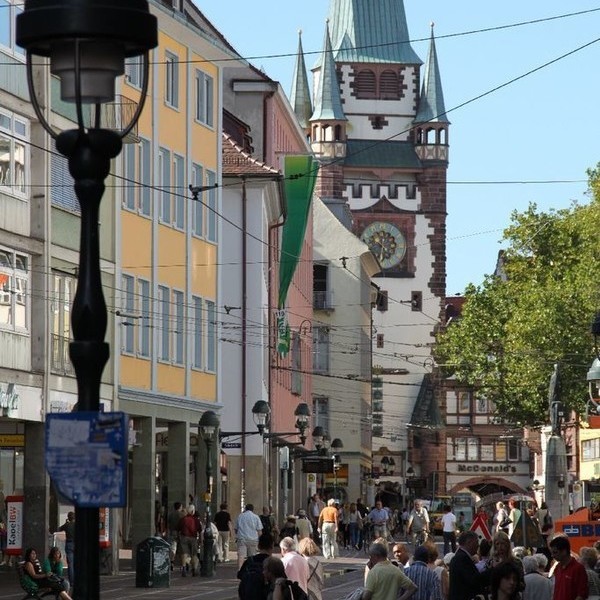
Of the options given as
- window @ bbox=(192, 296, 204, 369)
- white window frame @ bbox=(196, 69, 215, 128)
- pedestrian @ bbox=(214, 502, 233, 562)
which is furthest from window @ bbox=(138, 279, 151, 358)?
white window frame @ bbox=(196, 69, 215, 128)

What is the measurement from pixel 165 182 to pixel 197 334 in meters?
4.39

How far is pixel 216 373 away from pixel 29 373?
585 inches

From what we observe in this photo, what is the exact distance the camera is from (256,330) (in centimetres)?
5928

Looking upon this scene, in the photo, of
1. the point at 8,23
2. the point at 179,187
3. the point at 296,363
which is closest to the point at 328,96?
the point at 296,363

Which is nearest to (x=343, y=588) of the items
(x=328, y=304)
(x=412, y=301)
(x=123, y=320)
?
(x=123, y=320)

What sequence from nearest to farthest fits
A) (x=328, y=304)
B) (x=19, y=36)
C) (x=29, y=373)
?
(x=19, y=36)
(x=29, y=373)
(x=328, y=304)

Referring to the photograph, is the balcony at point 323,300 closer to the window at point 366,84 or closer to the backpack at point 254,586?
the window at point 366,84

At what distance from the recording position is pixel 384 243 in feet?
466

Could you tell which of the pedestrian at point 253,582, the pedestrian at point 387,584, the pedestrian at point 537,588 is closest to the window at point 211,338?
the pedestrian at point 537,588

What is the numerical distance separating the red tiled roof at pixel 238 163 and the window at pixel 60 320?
18857 mm

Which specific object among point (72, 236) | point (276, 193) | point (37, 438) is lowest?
point (37, 438)

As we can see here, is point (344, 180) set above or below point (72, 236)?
above

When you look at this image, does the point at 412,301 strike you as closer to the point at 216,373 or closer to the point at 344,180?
the point at 344,180

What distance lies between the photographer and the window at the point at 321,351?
9956 centimetres
